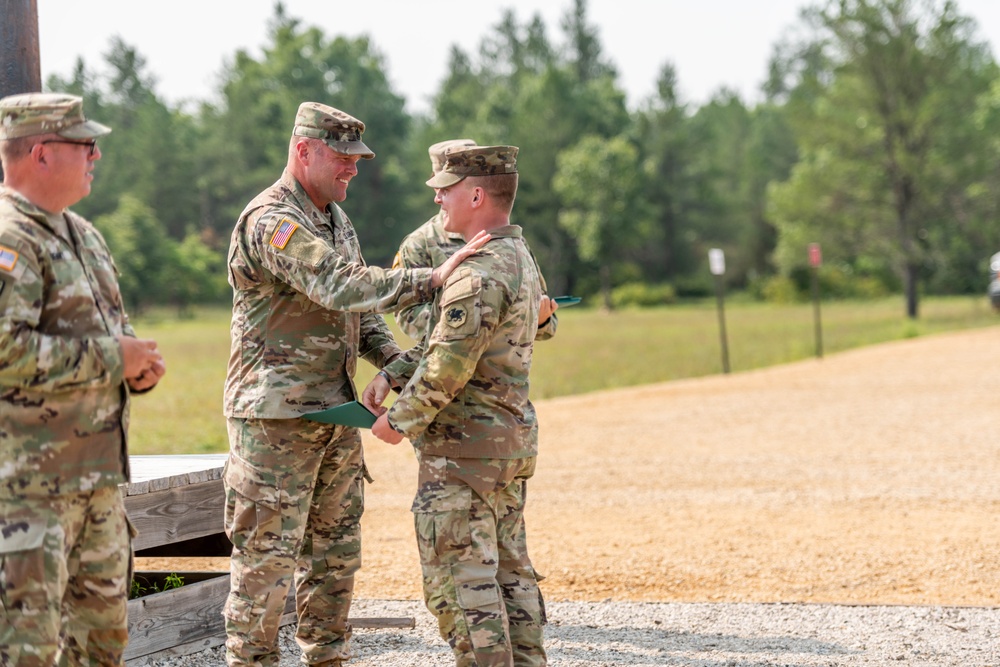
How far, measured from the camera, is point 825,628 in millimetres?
5668

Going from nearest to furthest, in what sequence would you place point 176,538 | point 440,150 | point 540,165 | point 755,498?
point 176,538 → point 440,150 → point 755,498 → point 540,165

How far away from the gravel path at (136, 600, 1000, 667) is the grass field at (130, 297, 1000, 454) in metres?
7.72

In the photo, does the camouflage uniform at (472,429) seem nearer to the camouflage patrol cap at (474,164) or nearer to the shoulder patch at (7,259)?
the camouflage patrol cap at (474,164)

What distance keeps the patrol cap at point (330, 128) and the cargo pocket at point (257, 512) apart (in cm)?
125

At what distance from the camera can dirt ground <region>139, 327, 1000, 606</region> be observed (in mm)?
6883

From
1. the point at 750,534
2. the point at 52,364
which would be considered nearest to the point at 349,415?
the point at 52,364

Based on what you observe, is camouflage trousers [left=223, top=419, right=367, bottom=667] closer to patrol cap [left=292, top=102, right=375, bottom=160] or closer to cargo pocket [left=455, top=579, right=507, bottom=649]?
cargo pocket [left=455, top=579, right=507, bottom=649]

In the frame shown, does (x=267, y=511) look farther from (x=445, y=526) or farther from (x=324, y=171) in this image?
(x=324, y=171)

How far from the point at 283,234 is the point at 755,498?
629 centimetres

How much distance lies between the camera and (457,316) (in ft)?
13.5

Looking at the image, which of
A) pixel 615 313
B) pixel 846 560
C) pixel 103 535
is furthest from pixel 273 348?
pixel 615 313

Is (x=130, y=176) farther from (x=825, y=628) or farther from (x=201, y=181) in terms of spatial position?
(x=825, y=628)

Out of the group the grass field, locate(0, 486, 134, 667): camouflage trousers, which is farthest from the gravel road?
the grass field

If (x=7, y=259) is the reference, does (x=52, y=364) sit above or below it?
below
